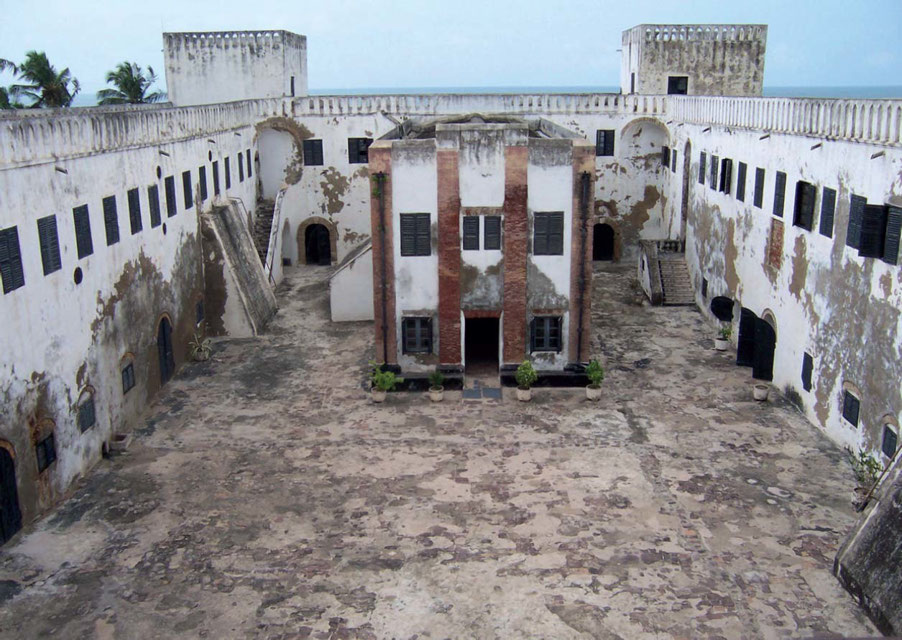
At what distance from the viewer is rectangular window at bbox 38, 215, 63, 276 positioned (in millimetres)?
15492

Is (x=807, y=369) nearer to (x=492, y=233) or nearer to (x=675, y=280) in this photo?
(x=492, y=233)

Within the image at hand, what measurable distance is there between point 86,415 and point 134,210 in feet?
18.8

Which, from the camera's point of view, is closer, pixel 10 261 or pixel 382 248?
pixel 10 261

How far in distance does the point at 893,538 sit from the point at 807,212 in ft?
32.4

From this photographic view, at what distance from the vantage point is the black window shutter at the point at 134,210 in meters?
19.9

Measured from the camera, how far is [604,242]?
121 feet

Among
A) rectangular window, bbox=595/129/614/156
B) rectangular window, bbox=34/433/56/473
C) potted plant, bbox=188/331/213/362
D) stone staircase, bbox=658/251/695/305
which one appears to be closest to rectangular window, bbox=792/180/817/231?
stone staircase, bbox=658/251/695/305

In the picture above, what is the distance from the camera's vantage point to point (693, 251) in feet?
98.6

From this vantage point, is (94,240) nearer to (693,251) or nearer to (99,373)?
(99,373)

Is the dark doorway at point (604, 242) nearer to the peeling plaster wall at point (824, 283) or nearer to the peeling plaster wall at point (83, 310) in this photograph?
the peeling plaster wall at point (824, 283)

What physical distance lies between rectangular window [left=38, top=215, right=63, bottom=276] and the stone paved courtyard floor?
4.62 m

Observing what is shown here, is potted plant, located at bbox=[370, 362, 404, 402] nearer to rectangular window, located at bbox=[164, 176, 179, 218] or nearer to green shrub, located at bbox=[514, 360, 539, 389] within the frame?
green shrub, located at bbox=[514, 360, 539, 389]

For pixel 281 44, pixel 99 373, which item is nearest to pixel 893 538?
pixel 99 373

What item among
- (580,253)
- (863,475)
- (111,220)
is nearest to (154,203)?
(111,220)
